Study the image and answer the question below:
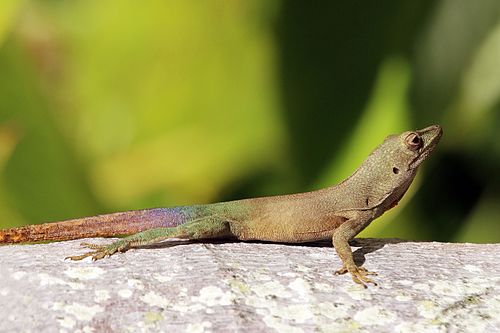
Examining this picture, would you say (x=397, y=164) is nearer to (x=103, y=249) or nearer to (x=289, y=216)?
(x=289, y=216)

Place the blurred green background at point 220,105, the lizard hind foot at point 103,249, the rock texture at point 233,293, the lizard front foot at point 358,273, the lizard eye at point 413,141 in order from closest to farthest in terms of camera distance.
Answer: the rock texture at point 233,293 → the lizard front foot at point 358,273 → the lizard hind foot at point 103,249 → the lizard eye at point 413,141 → the blurred green background at point 220,105

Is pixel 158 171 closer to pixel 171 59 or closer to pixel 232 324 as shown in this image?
pixel 171 59

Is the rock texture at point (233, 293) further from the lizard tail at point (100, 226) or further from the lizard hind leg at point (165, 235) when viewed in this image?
the lizard tail at point (100, 226)

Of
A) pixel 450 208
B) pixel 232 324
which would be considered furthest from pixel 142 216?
pixel 450 208

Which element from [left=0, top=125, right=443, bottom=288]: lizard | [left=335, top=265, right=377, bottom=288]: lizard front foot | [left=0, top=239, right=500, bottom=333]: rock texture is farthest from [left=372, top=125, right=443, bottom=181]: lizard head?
[left=335, top=265, right=377, bottom=288]: lizard front foot

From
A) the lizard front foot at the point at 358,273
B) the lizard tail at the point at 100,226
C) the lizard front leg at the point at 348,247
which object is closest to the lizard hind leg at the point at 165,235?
the lizard tail at the point at 100,226

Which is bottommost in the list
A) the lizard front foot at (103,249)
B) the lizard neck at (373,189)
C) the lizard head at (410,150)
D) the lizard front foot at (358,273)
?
the lizard front foot at (358,273)
